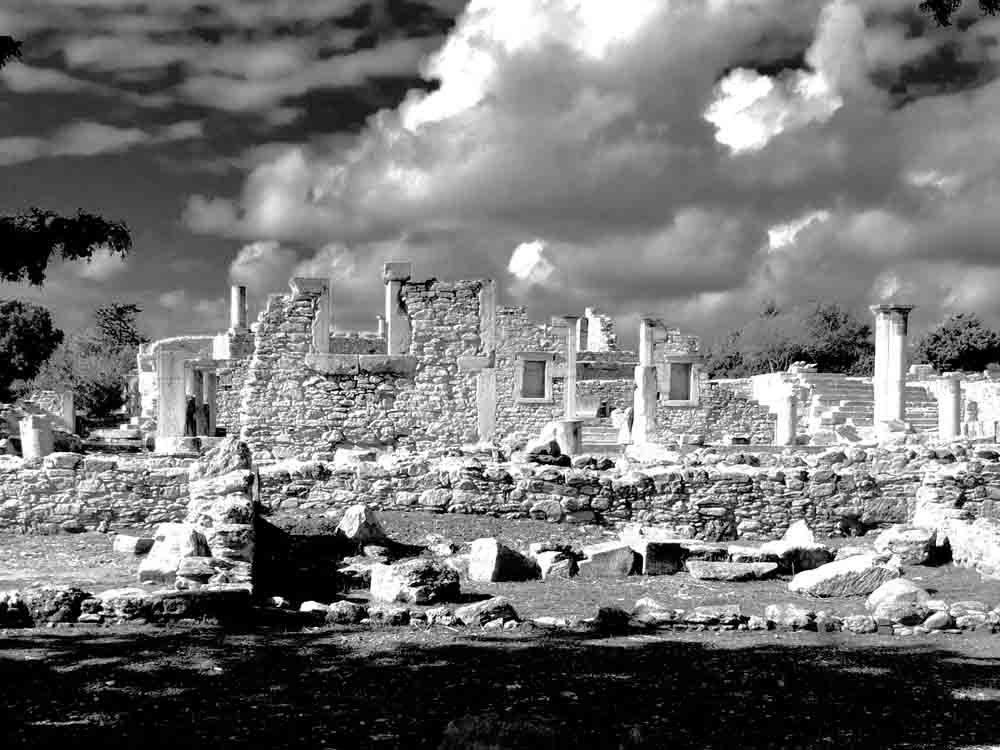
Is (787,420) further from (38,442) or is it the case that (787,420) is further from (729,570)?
(729,570)

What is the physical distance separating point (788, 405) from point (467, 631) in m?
22.8

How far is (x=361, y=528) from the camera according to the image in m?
12.3

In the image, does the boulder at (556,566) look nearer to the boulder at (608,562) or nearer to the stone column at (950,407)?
the boulder at (608,562)

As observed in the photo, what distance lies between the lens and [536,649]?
25.2ft

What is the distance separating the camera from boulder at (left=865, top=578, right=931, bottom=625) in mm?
→ 8867

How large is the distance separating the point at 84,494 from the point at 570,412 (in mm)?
17787

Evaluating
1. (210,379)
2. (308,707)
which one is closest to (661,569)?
(308,707)

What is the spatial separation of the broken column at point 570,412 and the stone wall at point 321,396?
7.06 ft

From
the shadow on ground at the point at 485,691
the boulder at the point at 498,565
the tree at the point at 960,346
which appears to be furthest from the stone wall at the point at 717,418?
the tree at the point at 960,346

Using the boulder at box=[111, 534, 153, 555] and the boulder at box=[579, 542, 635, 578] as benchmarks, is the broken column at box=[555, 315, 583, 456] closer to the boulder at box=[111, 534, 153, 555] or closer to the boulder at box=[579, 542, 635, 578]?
the boulder at box=[579, 542, 635, 578]

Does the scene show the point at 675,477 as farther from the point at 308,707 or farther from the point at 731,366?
the point at 731,366

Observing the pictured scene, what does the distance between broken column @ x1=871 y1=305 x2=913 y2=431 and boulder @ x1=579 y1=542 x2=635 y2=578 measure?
15.8 m

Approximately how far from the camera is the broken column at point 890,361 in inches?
991

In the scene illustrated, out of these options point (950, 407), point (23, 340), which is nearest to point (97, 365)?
point (23, 340)
